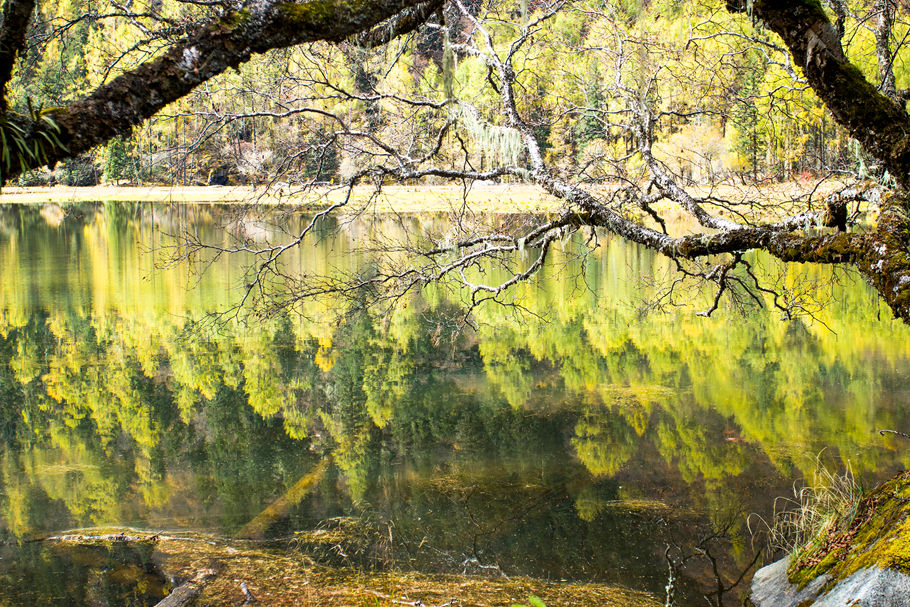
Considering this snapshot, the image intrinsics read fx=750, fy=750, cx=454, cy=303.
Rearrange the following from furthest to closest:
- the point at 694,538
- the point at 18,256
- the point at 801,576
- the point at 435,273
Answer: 1. the point at 18,256
2. the point at 435,273
3. the point at 694,538
4. the point at 801,576

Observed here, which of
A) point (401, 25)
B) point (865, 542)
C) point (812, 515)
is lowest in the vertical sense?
point (812, 515)

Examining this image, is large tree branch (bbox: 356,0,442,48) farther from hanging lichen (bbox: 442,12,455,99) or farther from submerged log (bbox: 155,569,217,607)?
submerged log (bbox: 155,569,217,607)

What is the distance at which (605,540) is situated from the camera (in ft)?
19.8

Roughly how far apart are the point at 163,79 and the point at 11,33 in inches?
18.5

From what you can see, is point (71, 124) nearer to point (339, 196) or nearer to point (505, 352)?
point (505, 352)

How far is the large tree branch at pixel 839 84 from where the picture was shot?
3453mm

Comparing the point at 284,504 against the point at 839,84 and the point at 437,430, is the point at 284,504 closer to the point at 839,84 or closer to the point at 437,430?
the point at 437,430

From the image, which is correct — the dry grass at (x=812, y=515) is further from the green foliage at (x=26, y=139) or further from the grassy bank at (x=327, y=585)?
the green foliage at (x=26, y=139)

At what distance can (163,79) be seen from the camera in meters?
2.46

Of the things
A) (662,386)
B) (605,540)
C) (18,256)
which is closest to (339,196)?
(18,256)

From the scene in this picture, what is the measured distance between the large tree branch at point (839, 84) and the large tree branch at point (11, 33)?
2.94m

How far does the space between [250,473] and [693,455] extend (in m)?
4.52

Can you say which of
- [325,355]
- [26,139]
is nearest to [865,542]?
[26,139]

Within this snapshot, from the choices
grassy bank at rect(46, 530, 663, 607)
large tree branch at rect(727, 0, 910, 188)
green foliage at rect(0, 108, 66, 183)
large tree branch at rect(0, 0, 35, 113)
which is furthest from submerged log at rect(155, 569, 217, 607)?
large tree branch at rect(727, 0, 910, 188)
